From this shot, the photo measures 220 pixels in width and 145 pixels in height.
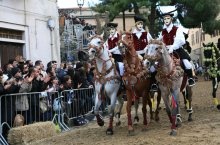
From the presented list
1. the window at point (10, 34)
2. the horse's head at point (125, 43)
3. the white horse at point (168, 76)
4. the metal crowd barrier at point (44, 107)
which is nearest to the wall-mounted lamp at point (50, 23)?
the window at point (10, 34)

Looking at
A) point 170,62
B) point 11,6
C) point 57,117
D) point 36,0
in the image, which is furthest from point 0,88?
point 36,0

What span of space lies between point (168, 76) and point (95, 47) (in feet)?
6.36

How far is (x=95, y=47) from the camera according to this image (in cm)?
1090

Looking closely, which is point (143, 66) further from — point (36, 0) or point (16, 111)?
point (36, 0)

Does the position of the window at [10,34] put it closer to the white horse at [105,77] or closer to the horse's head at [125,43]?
the white horse at [105,77]

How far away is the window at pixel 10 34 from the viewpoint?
17684 millimetres

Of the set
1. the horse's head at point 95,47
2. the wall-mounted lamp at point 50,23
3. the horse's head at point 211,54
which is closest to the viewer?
the horse's head at point 95,47

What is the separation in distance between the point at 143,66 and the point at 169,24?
1525 millimetres

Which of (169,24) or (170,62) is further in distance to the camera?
(169,24)

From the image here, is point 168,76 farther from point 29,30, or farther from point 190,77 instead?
point 29,30

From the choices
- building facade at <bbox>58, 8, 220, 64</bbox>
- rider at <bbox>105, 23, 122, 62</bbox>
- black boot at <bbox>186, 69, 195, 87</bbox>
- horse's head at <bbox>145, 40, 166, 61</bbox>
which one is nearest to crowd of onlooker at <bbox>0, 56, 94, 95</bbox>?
rider at <bbox>105, 23, 122, 62</bbox>

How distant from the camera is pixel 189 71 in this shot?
39.7 feet

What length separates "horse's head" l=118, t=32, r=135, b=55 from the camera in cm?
1076

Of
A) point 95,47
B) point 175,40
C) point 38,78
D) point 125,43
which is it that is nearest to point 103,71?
point 95,47
